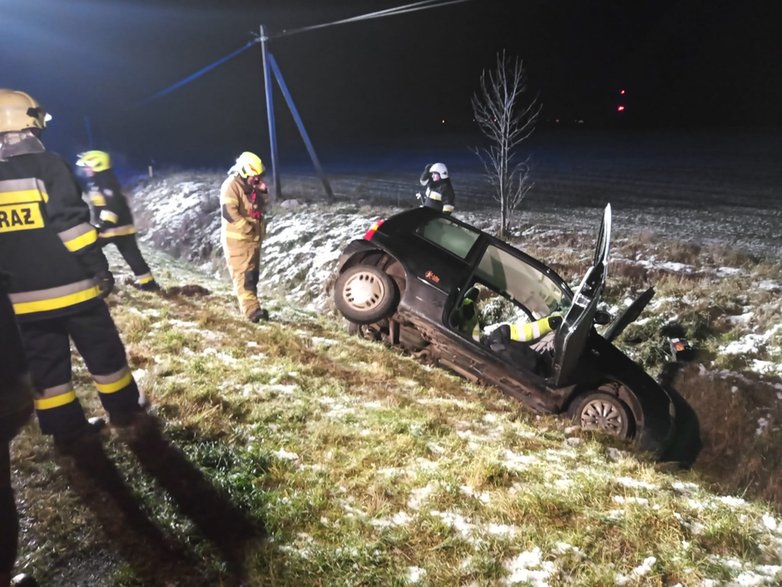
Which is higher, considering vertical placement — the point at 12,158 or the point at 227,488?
the point at 12,158

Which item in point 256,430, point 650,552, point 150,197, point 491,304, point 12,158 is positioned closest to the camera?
point 12,158

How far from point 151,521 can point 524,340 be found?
3203mm

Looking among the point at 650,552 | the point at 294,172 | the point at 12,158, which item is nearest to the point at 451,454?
the point at 650,552

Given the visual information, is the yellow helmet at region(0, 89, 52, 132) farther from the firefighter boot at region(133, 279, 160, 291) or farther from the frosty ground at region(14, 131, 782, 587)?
the firefighter boot at region(133, 279, 160, 291)

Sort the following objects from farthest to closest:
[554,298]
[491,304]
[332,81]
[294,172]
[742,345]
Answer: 1. [332,81]
2. [294,172]
3. [491,304]
4. [742,345]
5. [554,298]

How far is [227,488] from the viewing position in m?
2.60

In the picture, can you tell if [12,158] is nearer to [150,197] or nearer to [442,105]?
[150,197]

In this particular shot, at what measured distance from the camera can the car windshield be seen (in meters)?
4.80

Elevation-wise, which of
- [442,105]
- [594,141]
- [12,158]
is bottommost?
[12,158]

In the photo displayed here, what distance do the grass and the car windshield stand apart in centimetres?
115

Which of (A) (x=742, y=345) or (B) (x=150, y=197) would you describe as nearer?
(A) (x=742, y=345)

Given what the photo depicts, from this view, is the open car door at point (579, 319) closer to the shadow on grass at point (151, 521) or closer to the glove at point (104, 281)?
the shadow on grass at point (151, 521)

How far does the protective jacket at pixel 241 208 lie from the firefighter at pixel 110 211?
3.30 ft

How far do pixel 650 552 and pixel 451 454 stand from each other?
122cm
